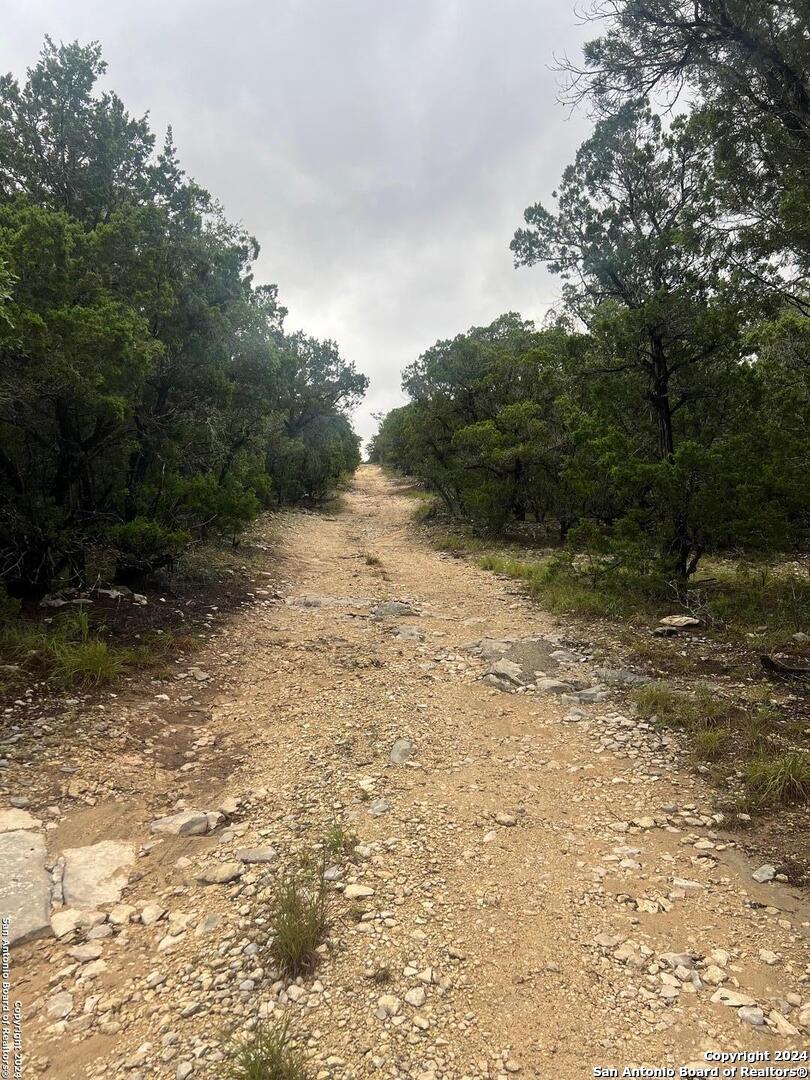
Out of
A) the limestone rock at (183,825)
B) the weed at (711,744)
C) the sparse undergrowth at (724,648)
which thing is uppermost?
the sparse undergrowth at (724,648)

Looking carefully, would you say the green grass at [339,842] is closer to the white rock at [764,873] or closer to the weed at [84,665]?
the white rock at [764,873]

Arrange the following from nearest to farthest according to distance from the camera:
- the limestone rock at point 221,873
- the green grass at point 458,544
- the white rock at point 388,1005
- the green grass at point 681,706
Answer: the white rock at point 388,1005 → the limestone rock at point 221,873 → the green grass at point 681,706 → the green grass at point 458,544

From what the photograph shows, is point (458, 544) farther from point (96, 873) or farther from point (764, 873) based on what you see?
point (96, 873)

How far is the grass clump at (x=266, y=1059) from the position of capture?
217cm

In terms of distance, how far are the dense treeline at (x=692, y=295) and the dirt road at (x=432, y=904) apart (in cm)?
447

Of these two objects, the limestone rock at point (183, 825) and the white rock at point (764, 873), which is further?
the limestone rock at point (183, 825)

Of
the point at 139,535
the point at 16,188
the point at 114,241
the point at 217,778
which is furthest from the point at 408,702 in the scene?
the point at 16,188

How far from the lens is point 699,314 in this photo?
28.5 ft

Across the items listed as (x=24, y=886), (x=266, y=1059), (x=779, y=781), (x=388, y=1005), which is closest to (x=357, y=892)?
(x=388, y=1005)

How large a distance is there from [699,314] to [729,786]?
7.63 metres

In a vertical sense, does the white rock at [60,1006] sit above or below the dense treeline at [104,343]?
below

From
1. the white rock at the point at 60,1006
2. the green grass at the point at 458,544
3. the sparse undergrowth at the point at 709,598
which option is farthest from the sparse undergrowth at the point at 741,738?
the green grass at the point at 458,544

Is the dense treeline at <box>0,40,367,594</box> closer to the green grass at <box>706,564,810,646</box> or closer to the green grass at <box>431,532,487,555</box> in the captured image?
the green grass at <box>431,532,487,555</box>

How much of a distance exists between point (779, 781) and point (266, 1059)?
390cm
